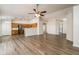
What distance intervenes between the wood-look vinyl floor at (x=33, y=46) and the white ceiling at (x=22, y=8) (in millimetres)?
568

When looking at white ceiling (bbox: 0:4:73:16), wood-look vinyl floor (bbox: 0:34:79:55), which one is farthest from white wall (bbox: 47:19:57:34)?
white ceiling (bbox: 0:4:73:16)

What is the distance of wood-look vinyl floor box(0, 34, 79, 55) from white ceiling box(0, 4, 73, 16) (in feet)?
1.86

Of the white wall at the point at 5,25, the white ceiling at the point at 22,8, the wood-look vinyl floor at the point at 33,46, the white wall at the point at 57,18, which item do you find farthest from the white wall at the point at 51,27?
the white wall at the point at 5,25

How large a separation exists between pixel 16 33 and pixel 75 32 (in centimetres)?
144

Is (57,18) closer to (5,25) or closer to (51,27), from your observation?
(51,27)

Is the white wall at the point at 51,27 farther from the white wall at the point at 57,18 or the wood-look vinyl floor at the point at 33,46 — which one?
the wood-look vinyl floor at the point at 33,46

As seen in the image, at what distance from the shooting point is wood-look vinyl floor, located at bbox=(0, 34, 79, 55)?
2.41 meters

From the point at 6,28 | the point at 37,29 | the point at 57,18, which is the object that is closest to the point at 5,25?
the point at 6,28

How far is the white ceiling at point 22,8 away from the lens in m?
2.37

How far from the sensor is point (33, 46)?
99.6 inches

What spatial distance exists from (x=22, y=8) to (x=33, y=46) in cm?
94
